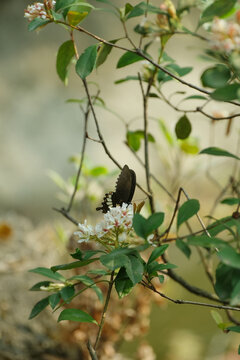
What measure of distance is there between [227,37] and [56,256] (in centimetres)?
115

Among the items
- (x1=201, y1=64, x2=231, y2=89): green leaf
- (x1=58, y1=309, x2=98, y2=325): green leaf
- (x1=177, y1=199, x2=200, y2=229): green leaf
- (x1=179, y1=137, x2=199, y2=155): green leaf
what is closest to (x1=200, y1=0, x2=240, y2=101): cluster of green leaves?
(x1=201, y1=64, x2=231, y2=89): green leaf

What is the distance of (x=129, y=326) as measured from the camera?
115 centimetres

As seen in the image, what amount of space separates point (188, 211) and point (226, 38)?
17cm

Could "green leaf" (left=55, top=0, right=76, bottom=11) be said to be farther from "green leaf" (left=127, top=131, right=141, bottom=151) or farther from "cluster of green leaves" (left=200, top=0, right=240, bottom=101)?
"green leaf" (left=127, top=131, right=141, bottom=151)

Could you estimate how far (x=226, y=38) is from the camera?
408 millimetres

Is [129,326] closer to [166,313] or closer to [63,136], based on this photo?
[166,313]

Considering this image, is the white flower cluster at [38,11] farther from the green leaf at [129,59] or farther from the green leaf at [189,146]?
the green leaf at [189,146]

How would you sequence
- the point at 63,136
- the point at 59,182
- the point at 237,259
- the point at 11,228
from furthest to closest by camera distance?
the point at 63,136, the point at 11,228, the point at 59,182, the point at 237,259

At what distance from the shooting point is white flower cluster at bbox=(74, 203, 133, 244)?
0.42m

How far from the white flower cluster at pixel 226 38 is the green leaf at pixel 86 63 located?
0.14 metres

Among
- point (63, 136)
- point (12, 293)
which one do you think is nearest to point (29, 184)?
point (63, 136)

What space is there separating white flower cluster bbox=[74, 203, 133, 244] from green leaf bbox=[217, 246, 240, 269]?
117 mm

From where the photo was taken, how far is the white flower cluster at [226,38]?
0.40m

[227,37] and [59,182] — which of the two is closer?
[227,37]
